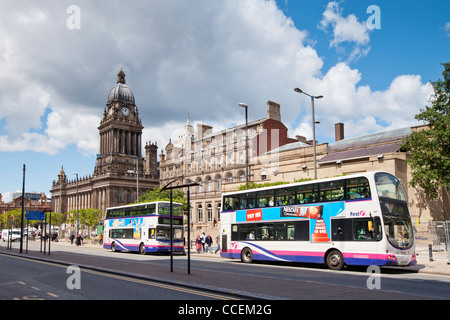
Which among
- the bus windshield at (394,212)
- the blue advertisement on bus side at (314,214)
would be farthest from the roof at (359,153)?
the bus windshield at (394,212)

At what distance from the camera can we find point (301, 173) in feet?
162

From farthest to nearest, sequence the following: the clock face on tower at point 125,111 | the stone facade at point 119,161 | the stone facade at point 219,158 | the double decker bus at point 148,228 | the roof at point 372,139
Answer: the clock face on tower at point 125,111 < the stone facade at point 119,161 < the stone facade at point 219,158 < the roof at point 372,139 < the double decker bus at point 148,228

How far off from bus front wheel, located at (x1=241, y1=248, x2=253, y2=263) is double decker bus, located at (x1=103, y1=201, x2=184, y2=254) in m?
9.52

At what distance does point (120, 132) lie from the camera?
123562 millimetres

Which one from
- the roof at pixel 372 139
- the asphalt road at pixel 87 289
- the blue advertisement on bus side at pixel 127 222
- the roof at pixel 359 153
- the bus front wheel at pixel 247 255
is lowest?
the bus front wheel at pixel 247 255

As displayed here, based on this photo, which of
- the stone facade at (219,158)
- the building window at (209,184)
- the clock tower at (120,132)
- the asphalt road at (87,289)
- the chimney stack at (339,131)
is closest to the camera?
the asphalt road at (87,289)

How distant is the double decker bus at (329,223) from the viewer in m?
18.4

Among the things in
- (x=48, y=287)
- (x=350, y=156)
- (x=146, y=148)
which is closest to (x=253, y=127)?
(x=350, y=156)

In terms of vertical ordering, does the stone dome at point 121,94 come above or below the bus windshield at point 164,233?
above

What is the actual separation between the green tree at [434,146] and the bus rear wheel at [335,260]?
65.2 ft

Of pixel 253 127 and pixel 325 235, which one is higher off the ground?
pixel 253 127

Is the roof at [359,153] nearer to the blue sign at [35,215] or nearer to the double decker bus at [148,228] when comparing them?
the double decker bus at [148,228]
